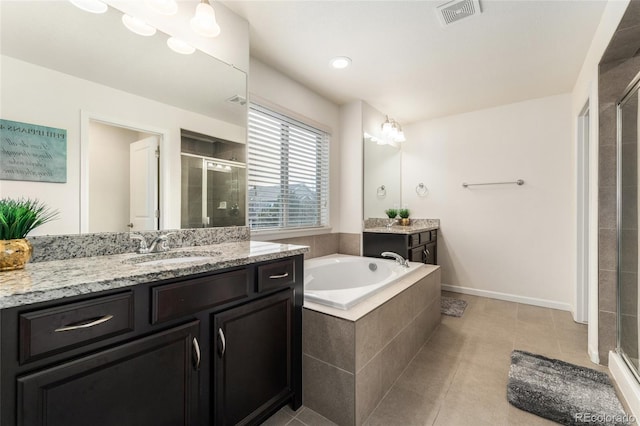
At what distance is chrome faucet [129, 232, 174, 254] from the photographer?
4.53 feet

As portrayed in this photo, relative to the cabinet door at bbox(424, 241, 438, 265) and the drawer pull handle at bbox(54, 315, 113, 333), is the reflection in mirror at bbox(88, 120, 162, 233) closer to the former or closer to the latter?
the drawer pull handle at bbox(54, 315, 113, 333)

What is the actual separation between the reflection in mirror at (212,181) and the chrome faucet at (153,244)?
172mm

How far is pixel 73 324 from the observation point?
79cm

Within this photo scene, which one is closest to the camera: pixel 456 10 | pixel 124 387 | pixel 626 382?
pixel 124 387

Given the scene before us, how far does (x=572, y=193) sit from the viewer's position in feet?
9.55

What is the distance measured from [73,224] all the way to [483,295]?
3970 mm

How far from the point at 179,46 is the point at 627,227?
9.77ft

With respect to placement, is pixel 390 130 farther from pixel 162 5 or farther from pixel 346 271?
pixel 162 5

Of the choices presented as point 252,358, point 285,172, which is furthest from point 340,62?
point 252,358

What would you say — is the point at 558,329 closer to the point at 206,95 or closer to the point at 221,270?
the point at 221,270

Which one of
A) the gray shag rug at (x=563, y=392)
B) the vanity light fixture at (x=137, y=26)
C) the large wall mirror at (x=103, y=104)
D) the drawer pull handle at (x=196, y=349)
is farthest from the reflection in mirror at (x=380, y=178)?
the drawer pull handle at (x=196, y=349)

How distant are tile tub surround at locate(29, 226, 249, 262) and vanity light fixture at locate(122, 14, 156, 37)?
101 centimetres

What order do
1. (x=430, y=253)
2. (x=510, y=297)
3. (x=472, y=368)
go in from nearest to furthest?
(x=472, y=368)
(x=510, y=297)
(x=430, y=253)

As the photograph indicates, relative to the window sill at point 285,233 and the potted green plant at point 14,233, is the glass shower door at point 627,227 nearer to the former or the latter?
the window sill at point 285,233
